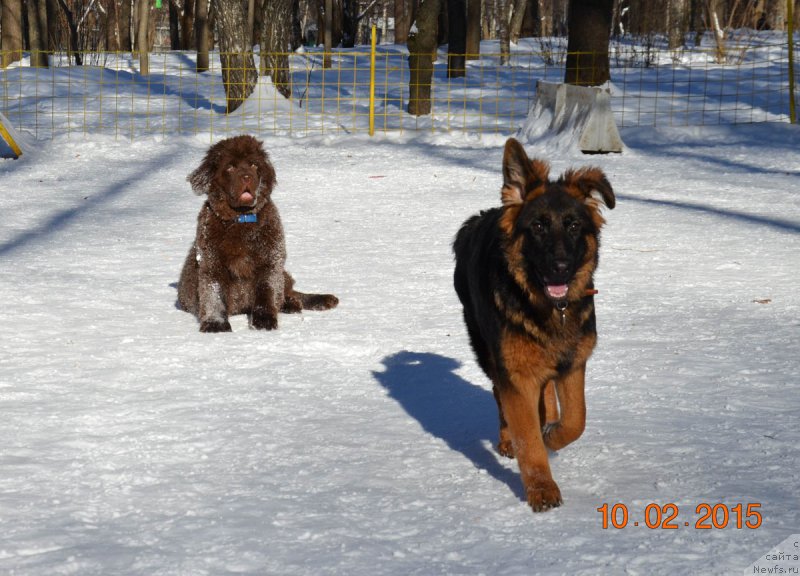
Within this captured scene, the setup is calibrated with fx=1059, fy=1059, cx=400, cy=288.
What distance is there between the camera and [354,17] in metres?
46.2

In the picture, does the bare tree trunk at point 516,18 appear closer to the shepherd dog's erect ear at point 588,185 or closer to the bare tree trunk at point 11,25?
the bare tree trunk at point 11,25

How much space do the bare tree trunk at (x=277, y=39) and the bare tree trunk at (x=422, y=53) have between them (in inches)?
96.8

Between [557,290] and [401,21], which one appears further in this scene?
[401,21]

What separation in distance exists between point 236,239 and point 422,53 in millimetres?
12567

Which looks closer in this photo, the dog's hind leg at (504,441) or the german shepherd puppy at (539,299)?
the german shepherd puppy at (539,299)

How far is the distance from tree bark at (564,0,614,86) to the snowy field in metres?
6.33

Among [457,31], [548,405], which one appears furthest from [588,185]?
[457,31]

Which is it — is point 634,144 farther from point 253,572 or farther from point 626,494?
point 253,572

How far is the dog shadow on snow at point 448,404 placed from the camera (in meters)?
4.86

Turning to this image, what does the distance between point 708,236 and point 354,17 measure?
38071mm

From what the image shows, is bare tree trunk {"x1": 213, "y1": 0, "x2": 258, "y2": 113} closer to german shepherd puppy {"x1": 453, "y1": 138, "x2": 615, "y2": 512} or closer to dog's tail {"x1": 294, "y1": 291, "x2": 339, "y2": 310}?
dog's tail {"x1": 294, "y1": 291, "x2": 339, "y2": 310}

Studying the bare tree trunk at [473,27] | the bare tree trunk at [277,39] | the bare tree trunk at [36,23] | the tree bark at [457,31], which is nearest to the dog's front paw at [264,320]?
the bare tree trunk at [277,39]

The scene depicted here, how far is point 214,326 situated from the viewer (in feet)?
24.1

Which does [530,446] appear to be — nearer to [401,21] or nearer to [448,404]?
[448,404]
